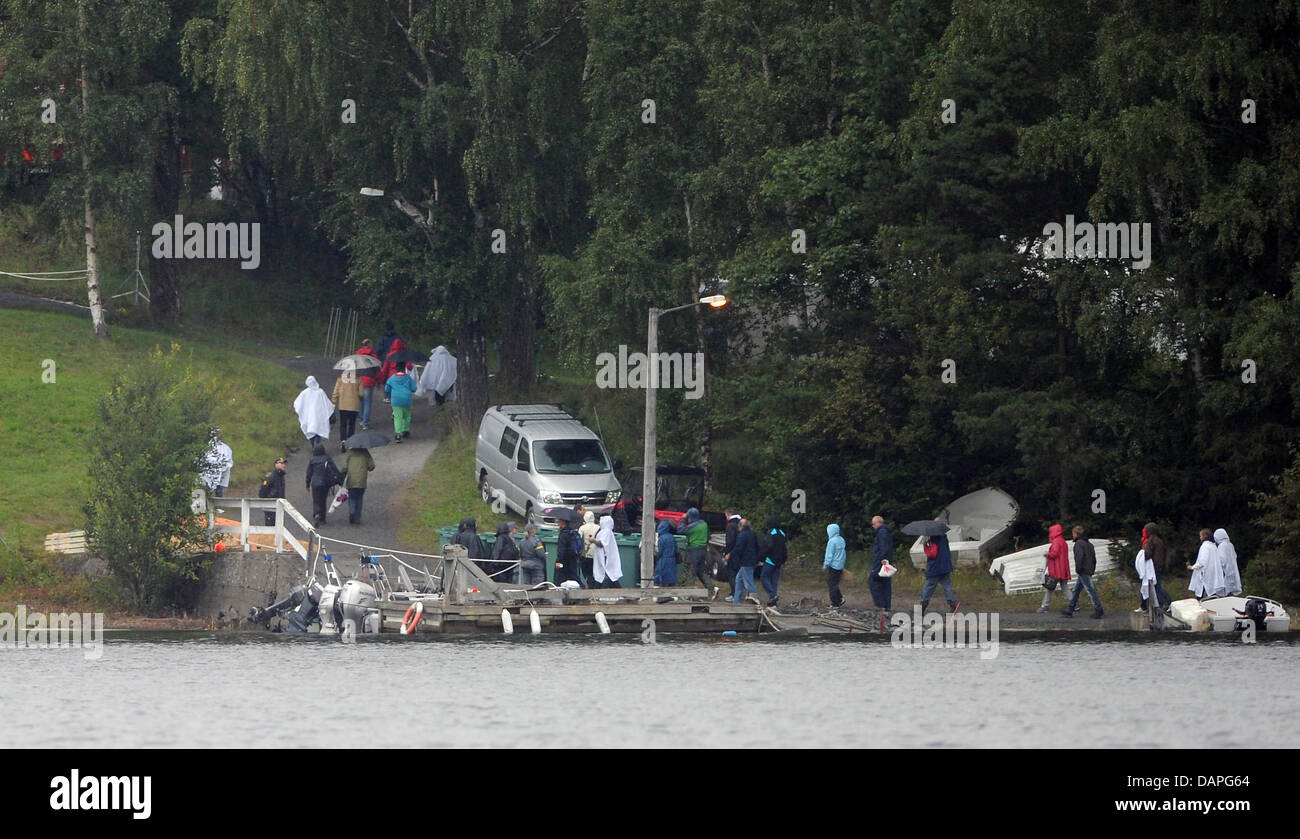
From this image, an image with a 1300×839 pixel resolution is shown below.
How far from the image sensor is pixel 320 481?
123 feet

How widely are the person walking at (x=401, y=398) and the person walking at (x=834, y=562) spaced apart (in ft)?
48.0

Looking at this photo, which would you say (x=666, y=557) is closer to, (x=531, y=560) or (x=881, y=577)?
(x=531, y=560)

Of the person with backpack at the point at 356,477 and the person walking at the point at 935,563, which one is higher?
the person with backpack at the point at 356,477

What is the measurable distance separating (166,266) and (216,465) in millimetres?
20326

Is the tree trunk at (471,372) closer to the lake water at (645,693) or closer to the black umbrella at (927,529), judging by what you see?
the lake water at (645,693)

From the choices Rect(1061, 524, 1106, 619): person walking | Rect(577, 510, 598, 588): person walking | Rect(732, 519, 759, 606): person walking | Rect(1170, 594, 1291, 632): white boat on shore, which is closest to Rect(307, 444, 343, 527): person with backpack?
Rect(577, 510, 598, 588): person walking

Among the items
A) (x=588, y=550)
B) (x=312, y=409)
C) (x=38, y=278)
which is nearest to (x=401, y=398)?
(x=312, y=409)

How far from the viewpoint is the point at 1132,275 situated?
35.3 meters

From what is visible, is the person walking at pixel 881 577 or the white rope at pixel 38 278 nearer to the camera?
the person walking at pixel 881 577

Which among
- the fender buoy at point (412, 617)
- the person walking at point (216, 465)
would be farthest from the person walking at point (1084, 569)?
the person walking at point (216, 465)

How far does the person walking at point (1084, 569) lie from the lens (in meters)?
32.0
